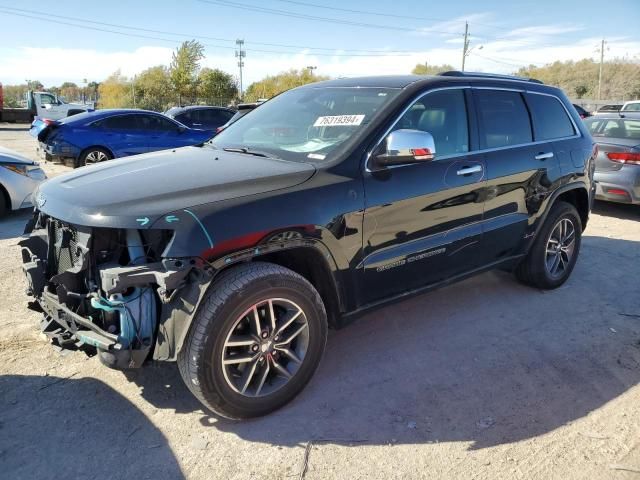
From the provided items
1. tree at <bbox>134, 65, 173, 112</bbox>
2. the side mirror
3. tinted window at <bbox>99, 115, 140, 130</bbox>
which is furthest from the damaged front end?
tree at <bbox>134, 65, 173, 112</bbox>

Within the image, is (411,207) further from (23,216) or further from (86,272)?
(23,216)

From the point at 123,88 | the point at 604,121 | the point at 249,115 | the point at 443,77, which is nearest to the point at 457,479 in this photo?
the point at 443,77

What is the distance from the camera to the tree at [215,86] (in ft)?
156

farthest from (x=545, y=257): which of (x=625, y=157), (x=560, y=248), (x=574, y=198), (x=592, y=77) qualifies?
(x=592, y=77)

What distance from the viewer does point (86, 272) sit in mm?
2695

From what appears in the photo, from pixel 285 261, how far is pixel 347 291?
0.42 meters

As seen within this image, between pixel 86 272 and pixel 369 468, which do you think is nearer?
pixel 369 468

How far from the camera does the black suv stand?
2541mm

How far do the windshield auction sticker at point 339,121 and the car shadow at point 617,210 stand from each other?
6608 mm

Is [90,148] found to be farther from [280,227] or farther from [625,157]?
[625,157]

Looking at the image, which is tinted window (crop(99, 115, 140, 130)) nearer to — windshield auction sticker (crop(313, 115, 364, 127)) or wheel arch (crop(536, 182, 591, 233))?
windshield auction sticker (crop(313, 115, 364, 127))

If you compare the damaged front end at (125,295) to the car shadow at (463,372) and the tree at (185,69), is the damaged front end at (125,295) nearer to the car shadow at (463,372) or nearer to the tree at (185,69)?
the car shadow at (463,372)

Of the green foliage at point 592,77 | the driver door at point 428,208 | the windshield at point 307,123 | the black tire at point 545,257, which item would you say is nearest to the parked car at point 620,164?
the black tire at point 545,257

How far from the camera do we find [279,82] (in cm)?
6141
